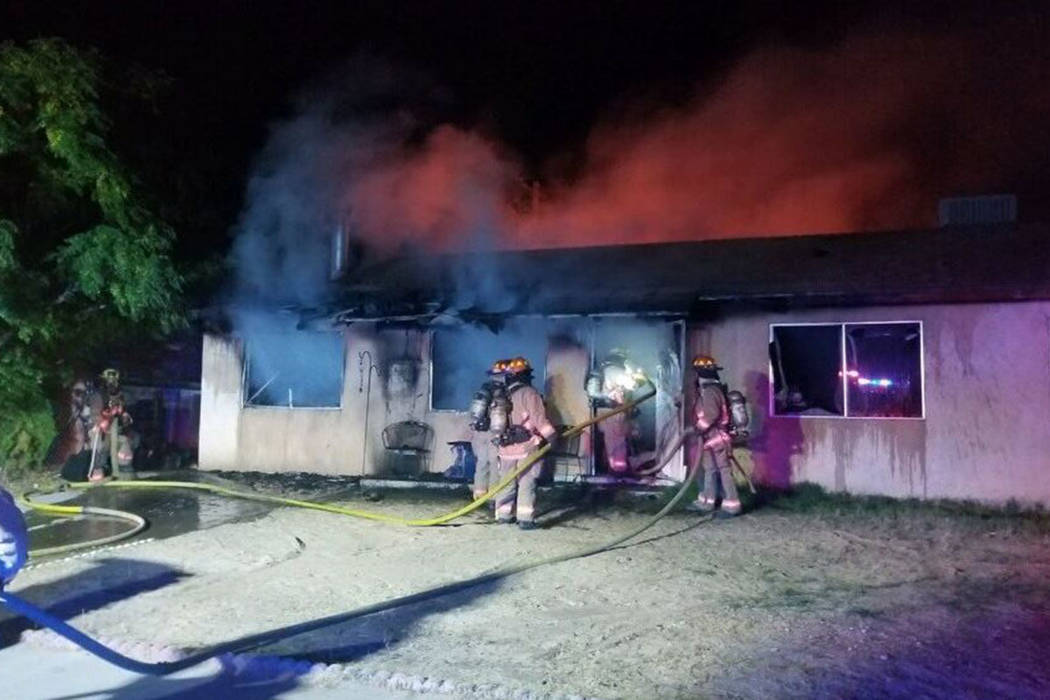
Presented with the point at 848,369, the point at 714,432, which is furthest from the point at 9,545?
the point at 848,369

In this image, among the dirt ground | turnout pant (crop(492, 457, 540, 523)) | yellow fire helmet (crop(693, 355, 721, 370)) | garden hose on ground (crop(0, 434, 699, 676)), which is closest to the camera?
garden hose on ground (crop(0, 434, 699, 676))

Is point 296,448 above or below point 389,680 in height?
above

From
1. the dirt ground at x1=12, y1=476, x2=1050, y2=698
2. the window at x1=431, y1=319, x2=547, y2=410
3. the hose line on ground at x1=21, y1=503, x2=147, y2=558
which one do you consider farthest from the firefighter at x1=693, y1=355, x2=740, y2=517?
the hose line on ground at x1=21, y1=503, x2=147, y2=558

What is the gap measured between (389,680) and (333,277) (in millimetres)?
10593

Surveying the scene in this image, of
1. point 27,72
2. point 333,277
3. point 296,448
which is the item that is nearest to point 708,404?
point 296,448

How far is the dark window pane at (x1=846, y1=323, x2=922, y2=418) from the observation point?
10.8m

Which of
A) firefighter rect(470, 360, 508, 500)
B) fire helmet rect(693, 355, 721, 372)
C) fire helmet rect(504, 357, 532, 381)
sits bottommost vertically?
firefighter rect(470, 360, 508, 500)

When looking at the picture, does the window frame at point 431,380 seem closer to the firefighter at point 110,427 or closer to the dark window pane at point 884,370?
the firefighter at point 110,427

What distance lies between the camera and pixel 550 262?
1439 centimetres

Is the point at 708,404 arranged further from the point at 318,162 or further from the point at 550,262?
the point at 318,162

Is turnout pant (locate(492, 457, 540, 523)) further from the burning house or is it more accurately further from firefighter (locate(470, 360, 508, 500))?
the burning house

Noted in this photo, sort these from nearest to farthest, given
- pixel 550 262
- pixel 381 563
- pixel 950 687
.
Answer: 1. pixel 950 687
2. pixel 381 563
3. pixel 550 262

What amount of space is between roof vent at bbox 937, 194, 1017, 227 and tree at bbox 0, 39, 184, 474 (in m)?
11.6

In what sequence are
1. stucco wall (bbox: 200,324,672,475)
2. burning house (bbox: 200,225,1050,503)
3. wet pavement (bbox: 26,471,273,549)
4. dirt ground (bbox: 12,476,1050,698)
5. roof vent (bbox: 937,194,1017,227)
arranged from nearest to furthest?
1. dirt ground (bbox: 12,476,1050,698)
2. wet pavement (bbox: 26,471,273,549)
3. burning house (bbox: 200,225,1050,503)
4. stucco wall (bbox: 200,324,672,475)
5. roof vent (bbox: 937,194,1017,227)
